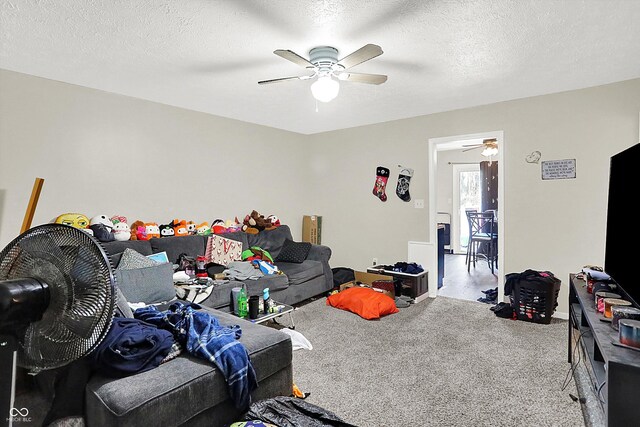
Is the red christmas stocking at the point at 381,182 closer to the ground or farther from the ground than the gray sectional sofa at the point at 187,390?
farther from the ground

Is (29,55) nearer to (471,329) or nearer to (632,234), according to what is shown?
(632,234)

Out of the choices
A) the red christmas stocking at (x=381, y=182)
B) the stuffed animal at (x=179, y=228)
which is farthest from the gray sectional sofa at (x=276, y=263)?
the red christmas stocking at (x=381, y=182)

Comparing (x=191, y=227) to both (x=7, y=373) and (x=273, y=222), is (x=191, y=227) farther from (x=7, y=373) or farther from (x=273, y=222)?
(x=7, y=373)

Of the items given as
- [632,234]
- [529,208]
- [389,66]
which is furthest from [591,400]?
[389,66]

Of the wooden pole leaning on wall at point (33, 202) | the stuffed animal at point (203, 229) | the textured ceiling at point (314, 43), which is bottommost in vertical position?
the stuffed animal at point (203, 229)

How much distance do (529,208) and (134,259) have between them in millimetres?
3988

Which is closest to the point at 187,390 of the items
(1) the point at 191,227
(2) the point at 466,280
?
(1) the point at 191,227

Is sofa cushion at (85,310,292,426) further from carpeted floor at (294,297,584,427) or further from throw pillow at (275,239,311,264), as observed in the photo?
throw pillow at (275,239,311,264)

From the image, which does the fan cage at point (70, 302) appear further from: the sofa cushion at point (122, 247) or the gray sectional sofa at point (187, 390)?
the sofa cushion at point (122, 247)

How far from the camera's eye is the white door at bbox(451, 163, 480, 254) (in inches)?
304

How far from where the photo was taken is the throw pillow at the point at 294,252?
4.44 metres

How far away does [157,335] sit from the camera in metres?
1.73

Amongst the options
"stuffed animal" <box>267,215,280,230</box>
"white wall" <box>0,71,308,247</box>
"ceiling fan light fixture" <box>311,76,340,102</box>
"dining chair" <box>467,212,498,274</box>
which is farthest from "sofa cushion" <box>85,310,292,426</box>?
"dining chair" <box>467,212,498,274</box>

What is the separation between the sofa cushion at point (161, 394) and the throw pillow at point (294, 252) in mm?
2598
